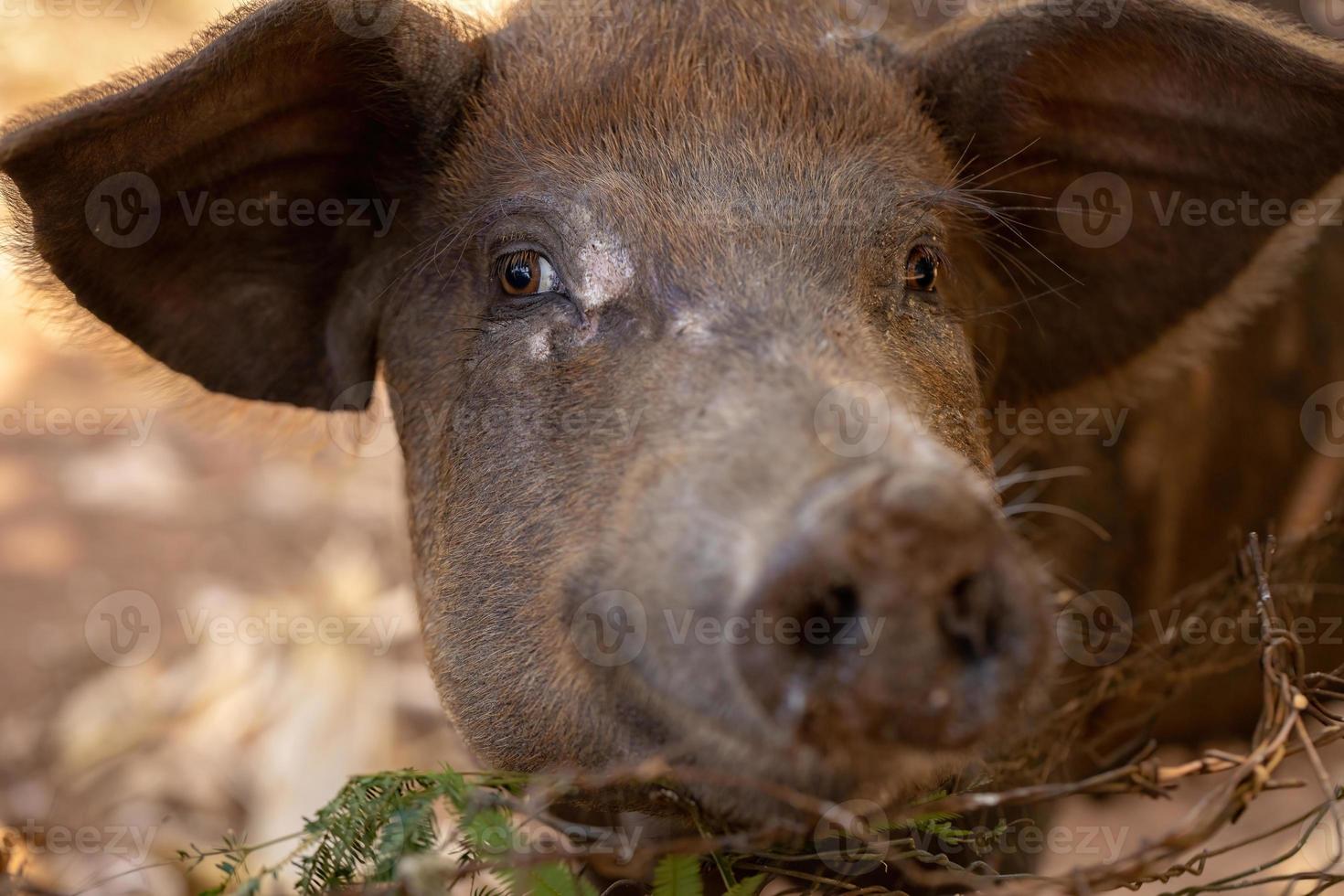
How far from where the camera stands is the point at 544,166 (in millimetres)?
3236

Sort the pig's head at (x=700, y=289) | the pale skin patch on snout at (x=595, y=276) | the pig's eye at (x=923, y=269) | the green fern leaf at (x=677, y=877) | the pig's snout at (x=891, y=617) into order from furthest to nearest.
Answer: the pig's eye at (x=923, y=269) < the pale skin patch on snout at (x=595, y=276) < the green fern leaf at (x=677, y=877) < the pig's head at (x=700, y=289) < the pig's snout at (x=891, y=617)

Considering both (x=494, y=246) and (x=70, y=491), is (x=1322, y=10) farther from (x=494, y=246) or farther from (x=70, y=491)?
(x=70, y=491)

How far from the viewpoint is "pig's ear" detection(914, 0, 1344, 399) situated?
348cm

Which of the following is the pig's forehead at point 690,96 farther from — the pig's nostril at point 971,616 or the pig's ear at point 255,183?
the pig's nostril at point 971,616

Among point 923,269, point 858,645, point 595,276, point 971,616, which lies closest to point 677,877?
point 858,645

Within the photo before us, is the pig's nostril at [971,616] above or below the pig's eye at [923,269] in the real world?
below

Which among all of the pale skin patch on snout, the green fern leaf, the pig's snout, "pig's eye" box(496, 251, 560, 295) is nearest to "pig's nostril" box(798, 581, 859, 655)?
the pig's snout

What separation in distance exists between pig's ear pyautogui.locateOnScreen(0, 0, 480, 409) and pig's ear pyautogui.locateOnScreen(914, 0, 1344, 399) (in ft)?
4.99

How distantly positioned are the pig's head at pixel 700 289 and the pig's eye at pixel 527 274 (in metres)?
0.01

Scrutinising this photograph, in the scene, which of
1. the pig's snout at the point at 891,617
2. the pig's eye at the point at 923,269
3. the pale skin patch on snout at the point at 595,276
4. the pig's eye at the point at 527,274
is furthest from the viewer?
the pig's eye at the point at 923,269

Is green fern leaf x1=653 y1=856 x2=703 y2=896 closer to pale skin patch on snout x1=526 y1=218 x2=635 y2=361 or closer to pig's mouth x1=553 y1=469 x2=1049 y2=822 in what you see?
pig's mouth x1=553 y1=469 x2=1049 y2=822

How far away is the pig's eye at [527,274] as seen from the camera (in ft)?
10.5

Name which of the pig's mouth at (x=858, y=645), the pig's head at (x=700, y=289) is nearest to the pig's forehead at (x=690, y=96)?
the pig's head at (x=700, y=289)

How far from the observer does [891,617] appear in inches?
84.4
